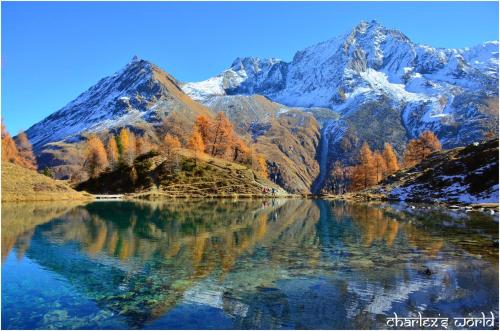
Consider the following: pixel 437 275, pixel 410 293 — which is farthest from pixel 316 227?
pixel 410 293

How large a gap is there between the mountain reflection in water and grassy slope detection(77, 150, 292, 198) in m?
75.6

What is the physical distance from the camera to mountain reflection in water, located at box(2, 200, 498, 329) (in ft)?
58.1

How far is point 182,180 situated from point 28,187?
43.3m

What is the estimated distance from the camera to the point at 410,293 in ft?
68.8

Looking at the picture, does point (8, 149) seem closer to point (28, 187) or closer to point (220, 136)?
point (28, 187)

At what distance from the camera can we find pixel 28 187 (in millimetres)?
90438

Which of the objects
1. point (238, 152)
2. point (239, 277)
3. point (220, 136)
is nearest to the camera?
point (239, 277)

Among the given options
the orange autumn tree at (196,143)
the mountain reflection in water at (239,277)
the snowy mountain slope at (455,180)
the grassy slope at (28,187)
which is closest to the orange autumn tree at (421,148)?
the snowy mountain slope at (455,180)

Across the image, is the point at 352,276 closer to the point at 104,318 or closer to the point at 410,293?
the point at 410,293

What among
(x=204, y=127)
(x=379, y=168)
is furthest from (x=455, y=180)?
(x=204, y=127)

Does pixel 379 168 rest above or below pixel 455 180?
above

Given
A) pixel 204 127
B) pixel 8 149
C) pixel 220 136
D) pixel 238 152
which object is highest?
pixel 204 127

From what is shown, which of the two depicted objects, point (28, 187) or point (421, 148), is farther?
point (421, 148)

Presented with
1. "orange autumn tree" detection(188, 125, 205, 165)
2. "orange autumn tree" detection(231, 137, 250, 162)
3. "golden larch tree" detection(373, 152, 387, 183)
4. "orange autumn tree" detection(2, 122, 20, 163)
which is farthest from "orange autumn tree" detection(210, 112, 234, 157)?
"orange autumn tree" detection(2, 122, 20, 163)
